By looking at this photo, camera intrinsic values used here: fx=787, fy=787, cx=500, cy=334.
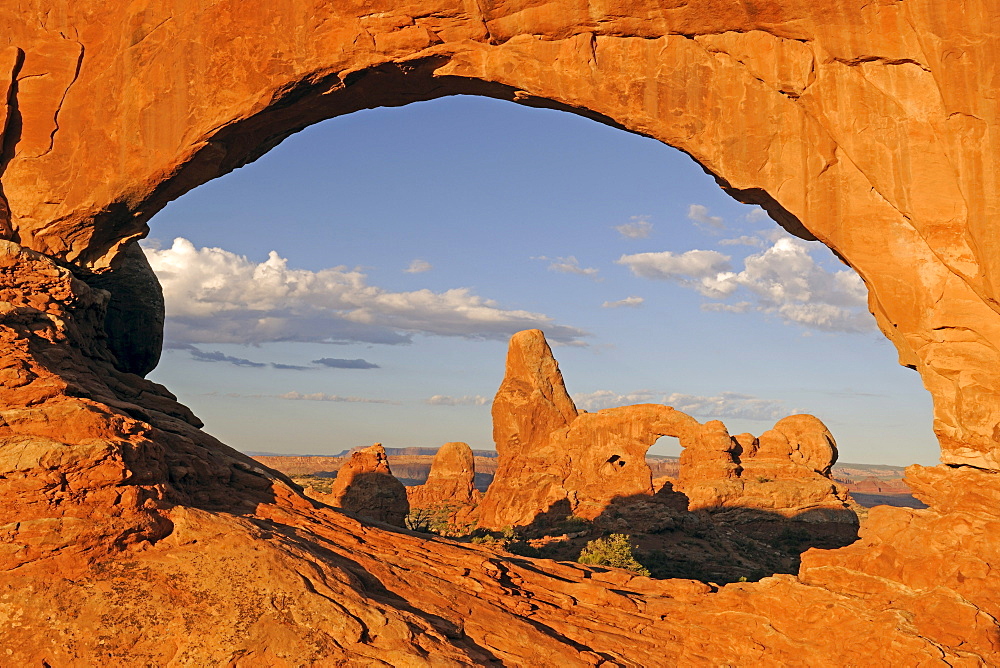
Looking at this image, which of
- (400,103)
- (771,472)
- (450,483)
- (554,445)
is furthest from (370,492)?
(450,483)

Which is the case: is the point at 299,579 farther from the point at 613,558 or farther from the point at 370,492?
the point at 370,492

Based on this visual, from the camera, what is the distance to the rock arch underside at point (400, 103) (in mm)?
11570

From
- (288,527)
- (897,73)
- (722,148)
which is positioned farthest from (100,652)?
(897,73)

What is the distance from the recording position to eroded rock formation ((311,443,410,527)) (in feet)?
127

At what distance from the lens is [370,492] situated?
1534 inches

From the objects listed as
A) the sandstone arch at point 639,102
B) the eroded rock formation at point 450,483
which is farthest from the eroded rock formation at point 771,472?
the sandstone arch at point 639,102

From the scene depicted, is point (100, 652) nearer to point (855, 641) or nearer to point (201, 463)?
point (201, 463)

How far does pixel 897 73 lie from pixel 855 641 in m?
10.5

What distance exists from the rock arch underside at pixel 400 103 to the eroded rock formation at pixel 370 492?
2000 centimetres

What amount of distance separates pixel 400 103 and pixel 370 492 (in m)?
24.2

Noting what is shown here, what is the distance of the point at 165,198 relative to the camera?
1903cm

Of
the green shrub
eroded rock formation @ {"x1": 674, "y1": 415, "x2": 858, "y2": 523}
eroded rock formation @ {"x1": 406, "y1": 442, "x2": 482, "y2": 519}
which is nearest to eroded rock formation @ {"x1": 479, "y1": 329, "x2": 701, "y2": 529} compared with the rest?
eroded rock formation @ {"x1": 674, "y1": 415, "x2": 858, "y2": 523}

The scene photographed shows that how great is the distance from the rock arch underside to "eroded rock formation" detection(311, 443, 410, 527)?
788 inches

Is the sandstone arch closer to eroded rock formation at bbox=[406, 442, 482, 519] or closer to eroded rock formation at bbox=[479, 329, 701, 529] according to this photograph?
eroded rock formation at bbox=[479, 329, 701, 529]
